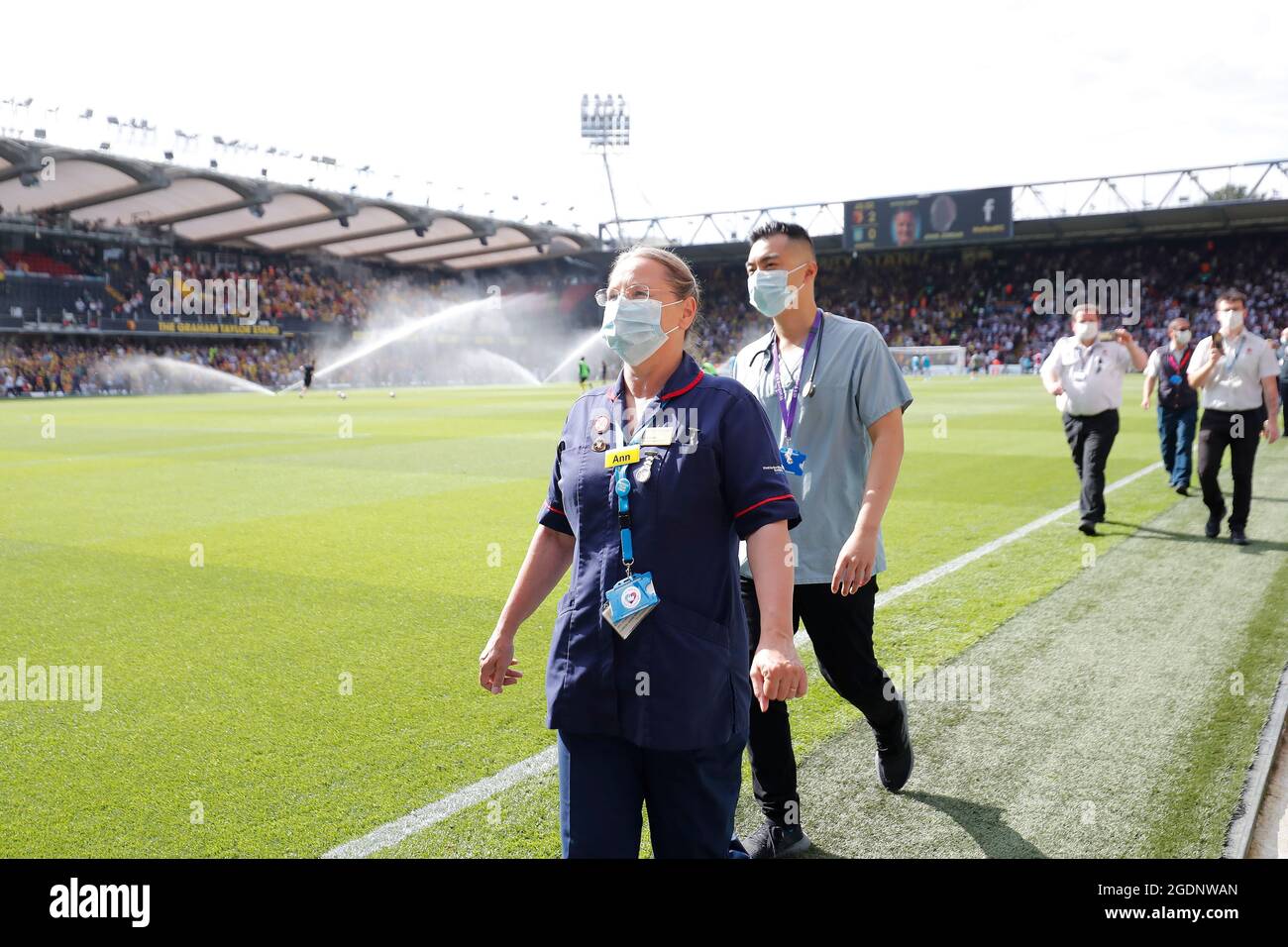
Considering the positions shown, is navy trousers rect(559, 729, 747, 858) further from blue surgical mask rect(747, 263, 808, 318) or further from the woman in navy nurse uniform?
blue surgical mask rect(747, 263, 808, 318)

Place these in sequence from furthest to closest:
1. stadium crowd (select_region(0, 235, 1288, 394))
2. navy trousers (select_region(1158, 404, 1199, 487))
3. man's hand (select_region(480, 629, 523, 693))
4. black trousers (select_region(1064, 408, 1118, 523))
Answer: stadium crowd (select_region(0, 235, 1288, 394)) < navy trousers (select_region(1158, 404, 1199, 487)) < black trousers (select_region(1064, 408, 1118, 523)) < man's hand (select_region(480, 629, 523, 693))

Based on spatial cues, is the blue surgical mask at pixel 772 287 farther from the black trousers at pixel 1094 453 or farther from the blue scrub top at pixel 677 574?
the black trousers at pixel 1094 453

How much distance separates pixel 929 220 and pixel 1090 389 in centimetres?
5138

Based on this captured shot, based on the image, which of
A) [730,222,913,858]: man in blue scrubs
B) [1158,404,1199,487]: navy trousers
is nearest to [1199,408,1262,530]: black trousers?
[1158,404,1199,487]: navy trousers

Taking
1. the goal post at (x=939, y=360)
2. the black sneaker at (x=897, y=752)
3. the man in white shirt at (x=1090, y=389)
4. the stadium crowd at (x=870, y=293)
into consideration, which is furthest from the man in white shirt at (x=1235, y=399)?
the goal post at (x=939, y=360)

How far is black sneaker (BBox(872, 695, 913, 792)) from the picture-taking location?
379 cm

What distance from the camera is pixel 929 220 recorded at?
56.8 metres

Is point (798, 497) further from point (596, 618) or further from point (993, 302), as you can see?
point (993, 302)

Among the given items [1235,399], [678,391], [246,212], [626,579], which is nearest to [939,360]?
[246,212]

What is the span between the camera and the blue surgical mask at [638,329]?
8.26 feet

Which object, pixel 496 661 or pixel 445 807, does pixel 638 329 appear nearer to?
pixel 496 661
